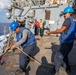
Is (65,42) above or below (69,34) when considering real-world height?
below

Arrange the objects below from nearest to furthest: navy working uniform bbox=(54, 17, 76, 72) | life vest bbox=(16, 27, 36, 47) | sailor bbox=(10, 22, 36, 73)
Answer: navy working uniform bbox=(54, 17, 76, 72) < sailor bbox=(10, 22, 36, 73) < life vest bbox=(16, 27, 36, 47)

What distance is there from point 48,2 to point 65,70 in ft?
55.3

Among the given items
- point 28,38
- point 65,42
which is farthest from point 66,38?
point 28,38

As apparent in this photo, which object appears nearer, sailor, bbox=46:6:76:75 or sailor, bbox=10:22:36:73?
sailor, bbox=46:6:76:75

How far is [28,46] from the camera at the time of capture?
6.79 meters

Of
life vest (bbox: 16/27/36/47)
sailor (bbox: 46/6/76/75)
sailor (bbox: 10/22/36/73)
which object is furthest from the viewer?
life vest (bbox: 16/27/36/47)

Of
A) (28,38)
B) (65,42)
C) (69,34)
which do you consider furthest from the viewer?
(28,38)

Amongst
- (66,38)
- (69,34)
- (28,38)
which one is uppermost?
(69,34)

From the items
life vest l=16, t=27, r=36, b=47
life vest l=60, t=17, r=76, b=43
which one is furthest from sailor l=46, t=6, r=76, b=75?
life vest l=16, t=27, r=36, b=47

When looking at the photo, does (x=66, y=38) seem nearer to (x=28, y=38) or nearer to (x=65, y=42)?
(x=65, y=42)

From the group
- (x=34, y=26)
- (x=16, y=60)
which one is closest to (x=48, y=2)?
(x=34, y=26)

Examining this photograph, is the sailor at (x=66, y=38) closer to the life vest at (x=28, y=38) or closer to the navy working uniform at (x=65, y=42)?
the navy working uniform at (x=65, y=42)

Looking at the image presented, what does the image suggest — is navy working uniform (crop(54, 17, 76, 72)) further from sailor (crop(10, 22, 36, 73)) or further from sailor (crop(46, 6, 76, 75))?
sailor (crop(10, 22, 36, 73))

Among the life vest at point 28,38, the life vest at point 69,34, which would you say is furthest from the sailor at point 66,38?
the life vest at point 28,38
